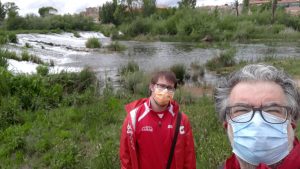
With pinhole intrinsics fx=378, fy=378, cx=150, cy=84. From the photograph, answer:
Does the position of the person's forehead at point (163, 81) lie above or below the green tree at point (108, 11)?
below

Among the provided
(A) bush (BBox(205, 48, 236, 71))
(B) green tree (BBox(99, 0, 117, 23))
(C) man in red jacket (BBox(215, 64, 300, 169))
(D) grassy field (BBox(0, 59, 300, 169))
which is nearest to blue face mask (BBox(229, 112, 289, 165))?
(C) man in red jacket (BBox(215, 64, 300, 169))

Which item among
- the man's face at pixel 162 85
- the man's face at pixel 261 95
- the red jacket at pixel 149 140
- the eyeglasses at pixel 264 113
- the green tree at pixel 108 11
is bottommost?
the red jacket at pixel 149 140

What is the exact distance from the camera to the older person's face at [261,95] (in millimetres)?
1582

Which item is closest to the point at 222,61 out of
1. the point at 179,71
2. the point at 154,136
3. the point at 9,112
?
the point at 179,71

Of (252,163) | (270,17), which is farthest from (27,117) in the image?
(270,17)

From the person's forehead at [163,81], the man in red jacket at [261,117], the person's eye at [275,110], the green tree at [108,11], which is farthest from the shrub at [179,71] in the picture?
the green tree at [108,11]

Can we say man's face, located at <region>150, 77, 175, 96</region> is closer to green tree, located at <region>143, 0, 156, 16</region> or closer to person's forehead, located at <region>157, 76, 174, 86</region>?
person's forehead, located at <region>157, 76, 174, 86</region>

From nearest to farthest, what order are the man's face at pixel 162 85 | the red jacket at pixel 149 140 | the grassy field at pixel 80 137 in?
the red jacket at pixel 149 140, the man's face at pixel 162 85, the grassy field at pixel 80 137

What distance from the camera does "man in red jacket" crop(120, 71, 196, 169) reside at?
343cm

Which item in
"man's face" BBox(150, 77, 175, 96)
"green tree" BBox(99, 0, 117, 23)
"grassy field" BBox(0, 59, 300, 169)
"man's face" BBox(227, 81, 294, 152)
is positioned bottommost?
"grassy field" BBox(0, 59, 300, 169)

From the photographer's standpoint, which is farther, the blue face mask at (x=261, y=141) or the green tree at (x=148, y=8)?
the green tree at (x=148, y=8)

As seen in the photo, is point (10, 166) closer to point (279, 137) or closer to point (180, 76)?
point (279, 137)

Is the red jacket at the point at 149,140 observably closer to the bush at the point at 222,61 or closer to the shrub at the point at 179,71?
the shrub at the point at 179,71

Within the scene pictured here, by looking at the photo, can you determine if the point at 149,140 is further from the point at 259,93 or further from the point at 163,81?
the point at 259,93
